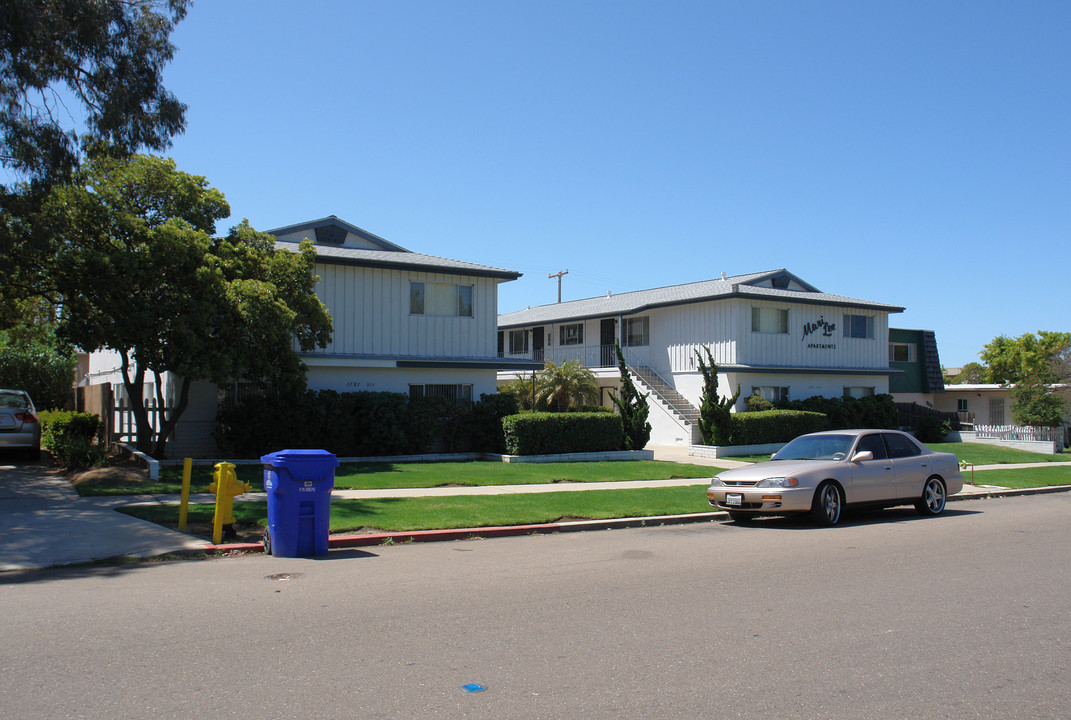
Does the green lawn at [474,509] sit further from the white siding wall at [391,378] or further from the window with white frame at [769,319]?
the window with white frame at [769,319]

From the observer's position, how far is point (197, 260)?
17094 millimetres

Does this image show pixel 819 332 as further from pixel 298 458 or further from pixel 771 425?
pixel 298 458

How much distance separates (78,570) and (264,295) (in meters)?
9.55

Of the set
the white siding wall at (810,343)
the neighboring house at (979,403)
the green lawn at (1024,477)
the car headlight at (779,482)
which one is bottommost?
the green lawn at (1024,477)

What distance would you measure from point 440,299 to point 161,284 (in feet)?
27.8

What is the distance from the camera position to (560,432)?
22.6 meters

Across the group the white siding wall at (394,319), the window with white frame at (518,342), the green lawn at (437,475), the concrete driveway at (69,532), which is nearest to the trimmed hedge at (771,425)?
the green lawn at (437,475)

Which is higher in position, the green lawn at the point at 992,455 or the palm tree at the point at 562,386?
the palm tree at the point at 562,386

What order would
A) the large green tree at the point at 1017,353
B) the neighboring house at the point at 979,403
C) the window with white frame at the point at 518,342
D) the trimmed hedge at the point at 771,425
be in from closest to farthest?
the trimmed hedge at the point at 771,425, the neighboring house at the point at 979,403, the window with white frame at the point at 518,342, the large green tree at the point at 1017,353

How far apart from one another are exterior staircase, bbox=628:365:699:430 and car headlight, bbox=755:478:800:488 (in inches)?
659

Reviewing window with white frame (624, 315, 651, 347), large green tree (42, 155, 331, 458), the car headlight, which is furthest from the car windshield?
window with white frame (624, 315, 651, 347)

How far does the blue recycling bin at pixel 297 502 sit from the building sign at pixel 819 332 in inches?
1025

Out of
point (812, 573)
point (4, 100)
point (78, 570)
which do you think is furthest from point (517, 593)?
point (4, 100)

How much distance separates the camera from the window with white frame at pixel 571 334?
122 feet
